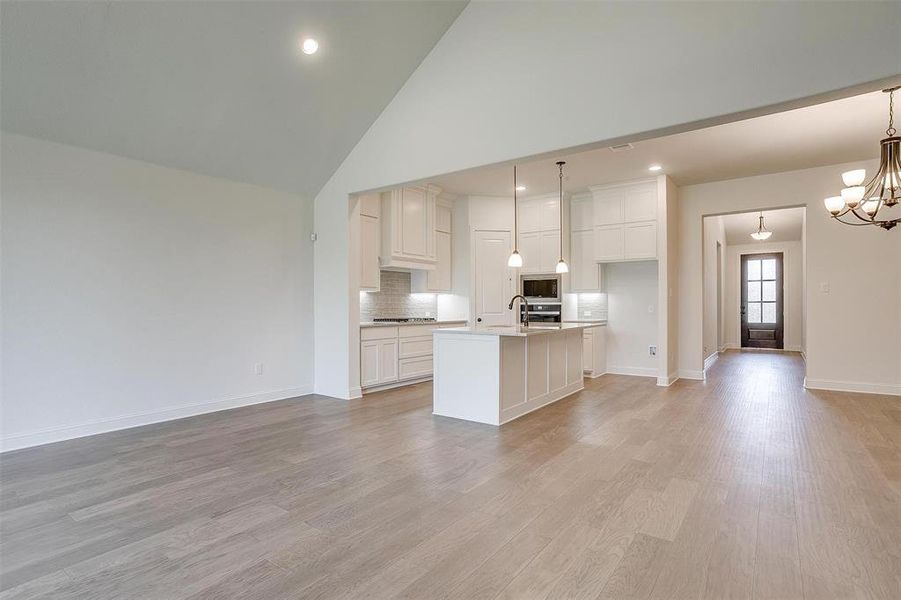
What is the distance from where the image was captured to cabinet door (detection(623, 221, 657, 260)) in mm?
6316

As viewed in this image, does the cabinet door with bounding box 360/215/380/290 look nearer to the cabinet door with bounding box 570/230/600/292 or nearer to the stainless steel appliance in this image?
the stainless steel appliance

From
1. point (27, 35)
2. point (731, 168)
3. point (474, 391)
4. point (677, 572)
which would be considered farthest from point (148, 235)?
point (731, 168)

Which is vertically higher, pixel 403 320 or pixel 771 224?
pixel 771 224

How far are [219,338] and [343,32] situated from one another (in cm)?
323

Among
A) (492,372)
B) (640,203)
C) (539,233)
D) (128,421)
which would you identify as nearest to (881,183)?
(640,203)

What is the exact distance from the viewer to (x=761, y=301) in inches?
456

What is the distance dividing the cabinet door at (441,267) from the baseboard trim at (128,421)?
8.82 ft

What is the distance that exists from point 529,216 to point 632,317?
2.32m

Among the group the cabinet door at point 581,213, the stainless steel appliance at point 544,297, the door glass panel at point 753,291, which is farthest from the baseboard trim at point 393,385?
the door glass panel at point 753,291

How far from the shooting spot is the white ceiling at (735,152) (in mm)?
4195

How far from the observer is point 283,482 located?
283 centimetres

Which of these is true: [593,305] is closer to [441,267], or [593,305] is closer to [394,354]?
[441,267]

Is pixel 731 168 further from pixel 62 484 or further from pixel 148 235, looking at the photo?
pixel 62 484

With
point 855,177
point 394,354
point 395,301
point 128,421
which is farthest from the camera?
point 395,301
